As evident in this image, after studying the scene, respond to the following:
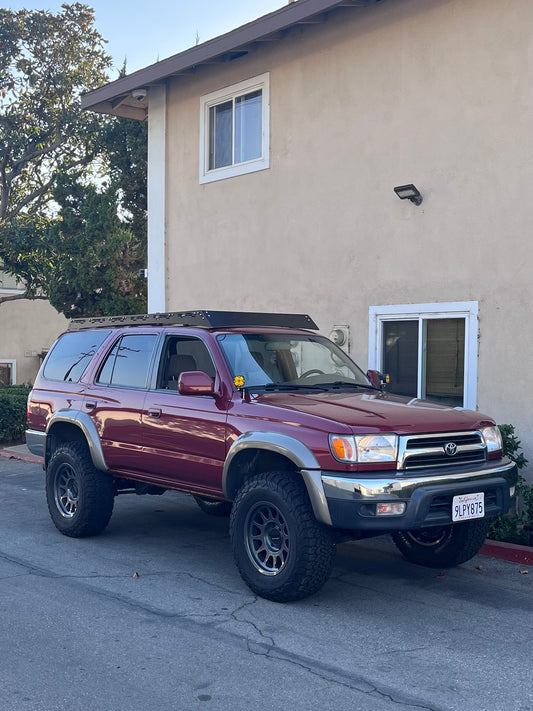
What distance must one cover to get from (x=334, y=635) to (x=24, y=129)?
19.4 meters

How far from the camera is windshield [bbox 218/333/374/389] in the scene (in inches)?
268

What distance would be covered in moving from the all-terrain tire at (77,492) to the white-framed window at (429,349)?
3.96 metres

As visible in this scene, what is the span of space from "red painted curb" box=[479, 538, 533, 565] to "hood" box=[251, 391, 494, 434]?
164 cm

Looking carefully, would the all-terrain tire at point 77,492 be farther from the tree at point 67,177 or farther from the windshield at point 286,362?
the tree at point 67,177

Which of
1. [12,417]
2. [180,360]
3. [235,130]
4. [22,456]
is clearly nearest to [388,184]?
[235,130]

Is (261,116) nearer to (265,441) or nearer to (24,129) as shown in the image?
(265,441)

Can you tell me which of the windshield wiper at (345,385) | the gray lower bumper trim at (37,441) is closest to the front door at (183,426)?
the windshield wiper at (345,385)

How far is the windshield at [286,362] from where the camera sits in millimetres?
6805

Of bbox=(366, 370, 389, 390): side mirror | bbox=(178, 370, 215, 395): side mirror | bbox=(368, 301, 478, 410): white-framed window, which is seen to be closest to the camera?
bbox=(178, 370, 215, 395): side mirror

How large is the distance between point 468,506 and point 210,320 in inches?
106

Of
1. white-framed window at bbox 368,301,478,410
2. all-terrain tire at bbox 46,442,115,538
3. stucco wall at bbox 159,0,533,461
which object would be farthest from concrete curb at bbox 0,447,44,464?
white-framed window at bbox 368,301,478,410

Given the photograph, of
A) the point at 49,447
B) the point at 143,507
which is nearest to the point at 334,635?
the point at 49,447

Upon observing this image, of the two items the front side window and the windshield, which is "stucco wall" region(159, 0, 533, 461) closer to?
the windshield

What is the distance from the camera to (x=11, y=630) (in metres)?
5.27
